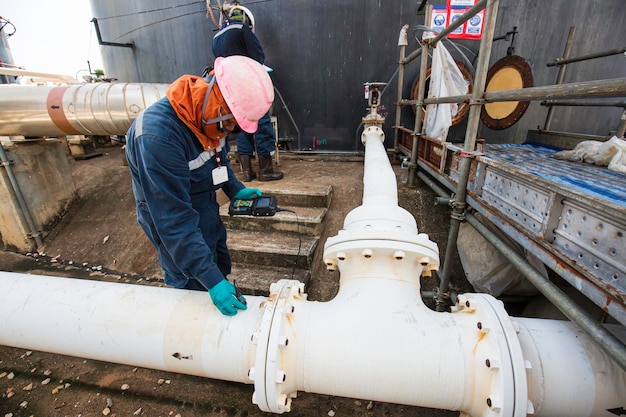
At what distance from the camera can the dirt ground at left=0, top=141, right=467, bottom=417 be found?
5.86ft

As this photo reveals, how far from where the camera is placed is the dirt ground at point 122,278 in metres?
1.79

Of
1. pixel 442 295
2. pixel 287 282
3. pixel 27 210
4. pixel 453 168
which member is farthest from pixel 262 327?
pixel 27 210

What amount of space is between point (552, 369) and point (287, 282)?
3.19 ft

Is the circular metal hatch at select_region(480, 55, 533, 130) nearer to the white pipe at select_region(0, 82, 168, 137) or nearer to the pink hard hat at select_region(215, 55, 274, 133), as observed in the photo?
the pink hard hat at select_region(215, 55, 274, 133)

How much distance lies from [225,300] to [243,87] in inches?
37.0

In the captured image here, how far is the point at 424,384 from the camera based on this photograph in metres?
0.97

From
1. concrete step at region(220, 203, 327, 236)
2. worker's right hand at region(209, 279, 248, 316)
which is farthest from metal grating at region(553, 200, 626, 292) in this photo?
concrete step at region(220, 203, 327, 236)

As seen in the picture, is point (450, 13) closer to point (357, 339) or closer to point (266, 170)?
point (266, 170)

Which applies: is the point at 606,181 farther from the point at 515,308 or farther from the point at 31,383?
the point at 31,383

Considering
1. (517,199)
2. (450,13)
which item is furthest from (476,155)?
(450,13)

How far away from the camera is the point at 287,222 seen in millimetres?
2912

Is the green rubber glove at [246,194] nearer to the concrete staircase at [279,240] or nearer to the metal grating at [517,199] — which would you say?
the concrete staircase at [279,240]

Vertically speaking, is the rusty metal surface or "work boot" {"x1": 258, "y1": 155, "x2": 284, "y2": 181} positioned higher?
the rusty metal surface

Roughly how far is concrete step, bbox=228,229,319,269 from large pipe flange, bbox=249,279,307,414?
5.07 ft
